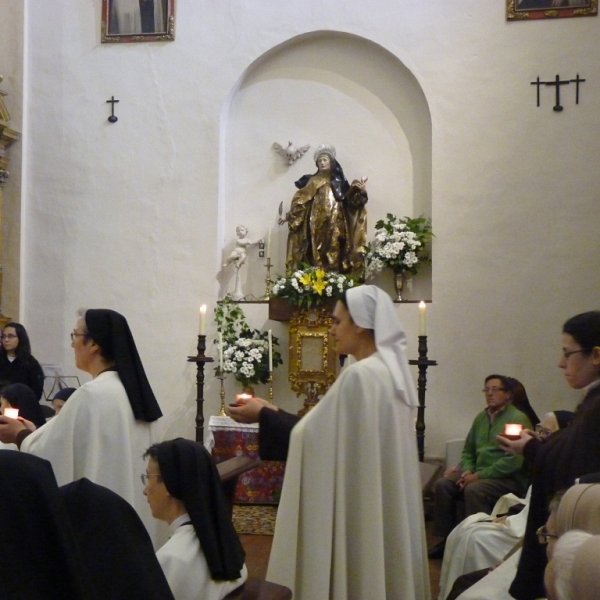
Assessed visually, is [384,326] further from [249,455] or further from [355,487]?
[249,455]

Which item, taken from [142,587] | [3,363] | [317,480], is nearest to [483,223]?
[3,363]

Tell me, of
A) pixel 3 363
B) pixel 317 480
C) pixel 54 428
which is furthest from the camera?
pixel 3 363

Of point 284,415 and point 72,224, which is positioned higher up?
point 72,224

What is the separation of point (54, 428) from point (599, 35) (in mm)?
6943

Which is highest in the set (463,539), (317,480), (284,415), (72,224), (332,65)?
(332,65)

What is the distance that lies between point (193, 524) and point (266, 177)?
679 cm

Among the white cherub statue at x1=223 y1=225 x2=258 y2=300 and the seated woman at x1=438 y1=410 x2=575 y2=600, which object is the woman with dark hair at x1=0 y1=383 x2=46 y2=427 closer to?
the seated woman at x1=438 y1=410 x2=575 y2=600

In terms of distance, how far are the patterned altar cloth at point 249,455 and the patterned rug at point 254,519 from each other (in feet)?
0.20

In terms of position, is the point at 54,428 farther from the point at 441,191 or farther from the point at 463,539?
the point at 441,191

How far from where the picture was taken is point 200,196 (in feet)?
29.4

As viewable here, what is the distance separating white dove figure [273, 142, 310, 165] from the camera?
357 inches

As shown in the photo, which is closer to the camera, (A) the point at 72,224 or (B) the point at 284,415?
(B) the point at 284,415

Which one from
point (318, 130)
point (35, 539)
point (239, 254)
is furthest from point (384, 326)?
point (318, 130)

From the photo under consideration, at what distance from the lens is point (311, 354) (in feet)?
27.3
